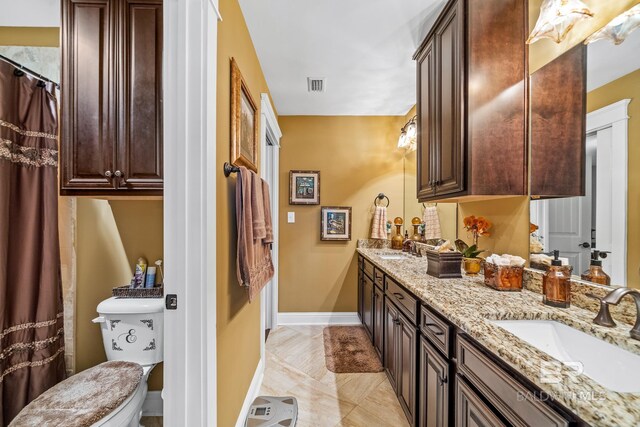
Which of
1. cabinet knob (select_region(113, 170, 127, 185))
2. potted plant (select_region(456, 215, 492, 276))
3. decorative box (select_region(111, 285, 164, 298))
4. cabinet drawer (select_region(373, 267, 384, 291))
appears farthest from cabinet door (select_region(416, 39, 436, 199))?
decorative box (select_region(111, 285, 164, 298))

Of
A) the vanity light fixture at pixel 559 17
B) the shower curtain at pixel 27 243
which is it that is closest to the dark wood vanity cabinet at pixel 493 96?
the vanity light fixture at pixel 559 17

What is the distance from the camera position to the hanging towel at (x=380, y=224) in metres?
3.18

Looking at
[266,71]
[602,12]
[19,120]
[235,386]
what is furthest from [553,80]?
[19,120]

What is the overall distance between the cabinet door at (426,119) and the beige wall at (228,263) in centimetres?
122

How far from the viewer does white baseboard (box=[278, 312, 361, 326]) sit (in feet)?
10.6

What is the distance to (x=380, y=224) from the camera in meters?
3.19

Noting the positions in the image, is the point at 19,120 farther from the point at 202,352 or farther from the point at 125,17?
the point at 202,352

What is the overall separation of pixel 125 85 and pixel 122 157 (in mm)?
355

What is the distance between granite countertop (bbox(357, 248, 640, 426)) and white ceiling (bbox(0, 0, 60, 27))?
8.74 feet

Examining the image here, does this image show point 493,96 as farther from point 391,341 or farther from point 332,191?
point 332,191

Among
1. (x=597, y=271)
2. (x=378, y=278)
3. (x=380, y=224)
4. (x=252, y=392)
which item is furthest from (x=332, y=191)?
(x=597, y=271)

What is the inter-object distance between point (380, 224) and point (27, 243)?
2873 millimetres

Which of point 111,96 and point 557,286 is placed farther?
point 111,96

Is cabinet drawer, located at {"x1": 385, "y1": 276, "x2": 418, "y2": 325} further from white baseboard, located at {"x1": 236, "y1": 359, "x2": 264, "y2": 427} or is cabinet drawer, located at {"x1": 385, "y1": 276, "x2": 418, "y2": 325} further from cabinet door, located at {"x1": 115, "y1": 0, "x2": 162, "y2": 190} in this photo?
cabinet door, located at {"x1": 115, "y1": 0, "x2": 162, "y2": 190}
